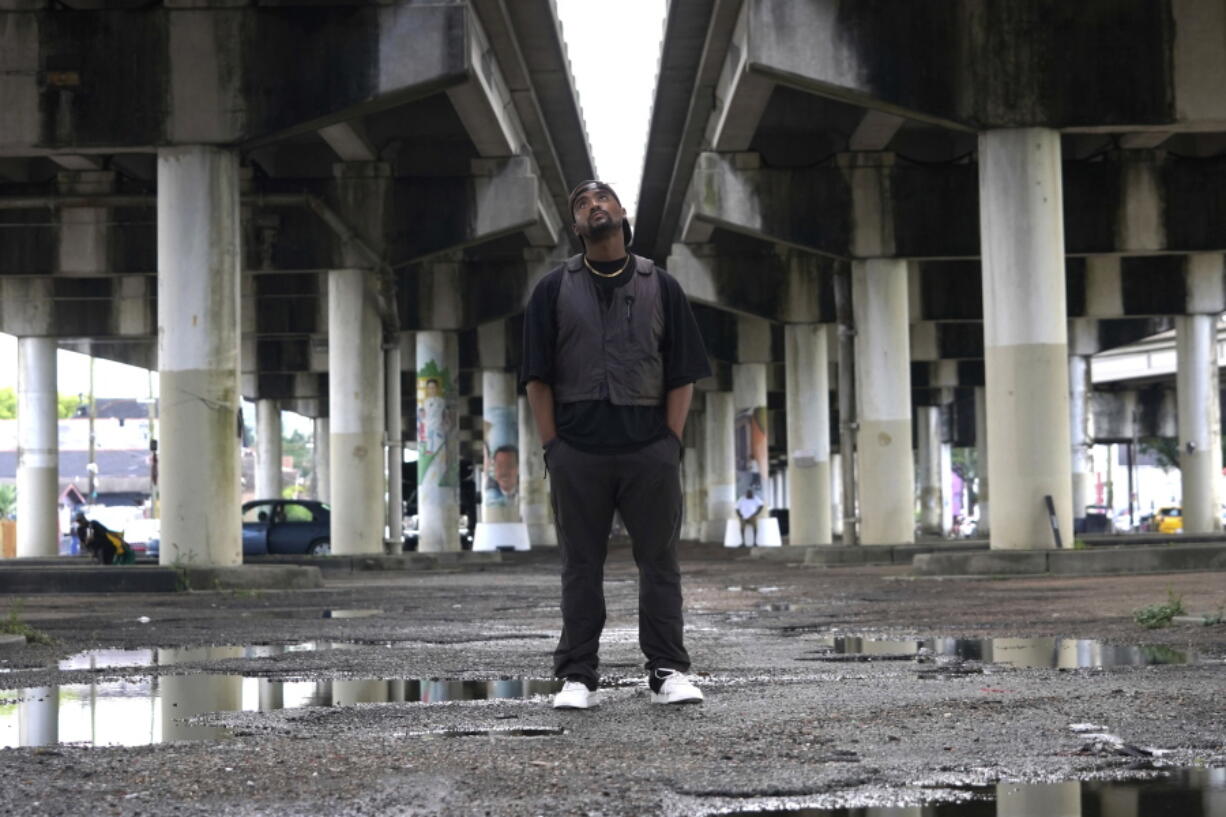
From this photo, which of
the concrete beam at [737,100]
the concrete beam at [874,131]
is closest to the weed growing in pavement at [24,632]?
the concrete beam at [737,100]

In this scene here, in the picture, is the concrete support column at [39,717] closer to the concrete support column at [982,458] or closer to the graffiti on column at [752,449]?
the graffiti on column at [752,449]

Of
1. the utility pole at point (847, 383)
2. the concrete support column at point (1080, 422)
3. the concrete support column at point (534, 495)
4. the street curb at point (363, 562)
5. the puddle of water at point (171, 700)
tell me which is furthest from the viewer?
the concrete support column at point (534, 495)

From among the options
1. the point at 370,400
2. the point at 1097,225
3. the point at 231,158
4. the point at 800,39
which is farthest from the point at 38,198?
the point at 1097,225

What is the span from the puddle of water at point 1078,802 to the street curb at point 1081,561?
1803 centimetres

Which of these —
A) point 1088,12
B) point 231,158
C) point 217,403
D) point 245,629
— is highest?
point 1088,12

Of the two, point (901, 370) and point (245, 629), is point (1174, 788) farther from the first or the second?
point (901, 370)

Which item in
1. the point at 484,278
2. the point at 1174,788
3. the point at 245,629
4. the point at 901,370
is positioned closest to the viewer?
the point at 1174,788

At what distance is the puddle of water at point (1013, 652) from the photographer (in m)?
9.41

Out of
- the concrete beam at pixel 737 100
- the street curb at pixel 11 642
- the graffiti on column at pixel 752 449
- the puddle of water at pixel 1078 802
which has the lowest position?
the puddle of water at pixel 1078 802

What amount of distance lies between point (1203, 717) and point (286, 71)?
708 inches

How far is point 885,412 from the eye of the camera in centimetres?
3516

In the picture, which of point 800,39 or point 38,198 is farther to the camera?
point 38,198

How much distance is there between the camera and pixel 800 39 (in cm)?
2414

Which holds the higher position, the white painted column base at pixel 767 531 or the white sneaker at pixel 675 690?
the white painted column base at pixel 767 531
